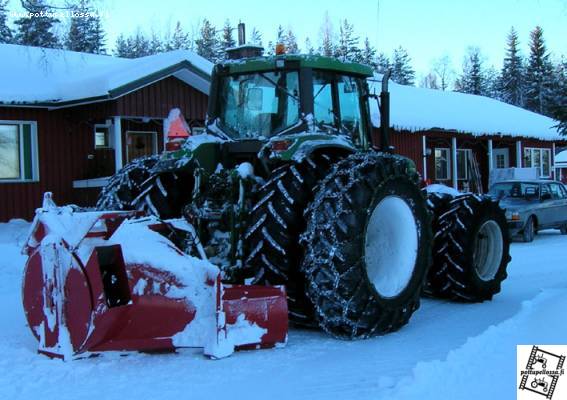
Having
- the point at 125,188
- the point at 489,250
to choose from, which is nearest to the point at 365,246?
the point at 125,188

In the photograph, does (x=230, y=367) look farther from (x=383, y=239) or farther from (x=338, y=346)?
(x=383, y=239)

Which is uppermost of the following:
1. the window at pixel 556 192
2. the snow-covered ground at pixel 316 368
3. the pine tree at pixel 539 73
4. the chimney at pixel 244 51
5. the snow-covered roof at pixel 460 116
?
the pine tree at pixel 539 73

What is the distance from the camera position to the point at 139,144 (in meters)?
17.4

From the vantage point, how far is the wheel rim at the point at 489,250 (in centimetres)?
766

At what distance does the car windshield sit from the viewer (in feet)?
52.1

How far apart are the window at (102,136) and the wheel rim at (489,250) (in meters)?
11.2

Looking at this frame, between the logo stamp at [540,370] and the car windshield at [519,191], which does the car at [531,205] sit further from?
the logo stamp at [540,370]

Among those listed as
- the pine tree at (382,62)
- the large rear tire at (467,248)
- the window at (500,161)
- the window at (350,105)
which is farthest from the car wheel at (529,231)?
the pine tree at (382,62)

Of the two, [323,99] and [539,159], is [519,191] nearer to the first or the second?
[323,99]

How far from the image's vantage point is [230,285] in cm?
522

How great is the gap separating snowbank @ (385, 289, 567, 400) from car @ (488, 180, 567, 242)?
9917mm

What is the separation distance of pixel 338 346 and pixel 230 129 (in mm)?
2437

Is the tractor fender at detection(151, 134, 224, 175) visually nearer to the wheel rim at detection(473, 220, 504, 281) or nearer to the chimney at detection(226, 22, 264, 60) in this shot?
the chimney at detection(226, 22, 264, 60)

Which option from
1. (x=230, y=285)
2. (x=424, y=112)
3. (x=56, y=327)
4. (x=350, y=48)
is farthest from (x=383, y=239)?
(x=350, y=48)
